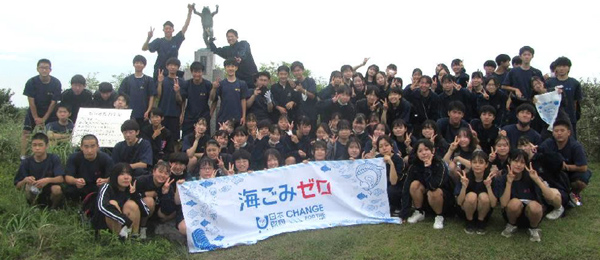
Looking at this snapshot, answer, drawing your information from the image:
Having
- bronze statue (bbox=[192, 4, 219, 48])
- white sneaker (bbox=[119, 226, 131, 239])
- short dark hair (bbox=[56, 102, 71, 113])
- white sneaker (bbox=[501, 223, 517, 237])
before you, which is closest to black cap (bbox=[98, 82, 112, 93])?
short dark hair (bbox=[56, 102, 71, 113])

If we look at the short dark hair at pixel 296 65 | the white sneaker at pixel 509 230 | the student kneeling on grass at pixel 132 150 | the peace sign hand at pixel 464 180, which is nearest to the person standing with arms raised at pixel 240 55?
the short dark hair at pixel 296 65

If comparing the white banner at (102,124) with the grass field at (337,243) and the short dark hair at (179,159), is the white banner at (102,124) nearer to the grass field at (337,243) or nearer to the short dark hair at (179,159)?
the grass field at (337,243)

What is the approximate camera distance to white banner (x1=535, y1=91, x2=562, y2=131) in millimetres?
7250

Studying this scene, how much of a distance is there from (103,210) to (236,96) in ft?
11.8

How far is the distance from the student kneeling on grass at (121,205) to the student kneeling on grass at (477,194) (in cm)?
405

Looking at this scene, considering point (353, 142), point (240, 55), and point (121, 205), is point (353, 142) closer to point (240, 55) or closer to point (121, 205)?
point (121, 205)

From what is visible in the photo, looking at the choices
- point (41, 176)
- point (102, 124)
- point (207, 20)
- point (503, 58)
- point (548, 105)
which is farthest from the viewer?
point (207, 20)

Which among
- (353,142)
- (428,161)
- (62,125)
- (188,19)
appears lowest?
(428,161)

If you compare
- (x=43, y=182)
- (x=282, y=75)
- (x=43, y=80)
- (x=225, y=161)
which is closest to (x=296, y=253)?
(x=225, y=161)

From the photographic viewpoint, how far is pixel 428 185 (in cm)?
603

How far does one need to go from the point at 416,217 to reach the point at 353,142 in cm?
141

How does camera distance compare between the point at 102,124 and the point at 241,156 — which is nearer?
the point at 241,156

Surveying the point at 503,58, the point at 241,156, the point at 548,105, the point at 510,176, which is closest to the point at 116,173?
the point at 241,156

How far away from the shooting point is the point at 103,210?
5602 mm
